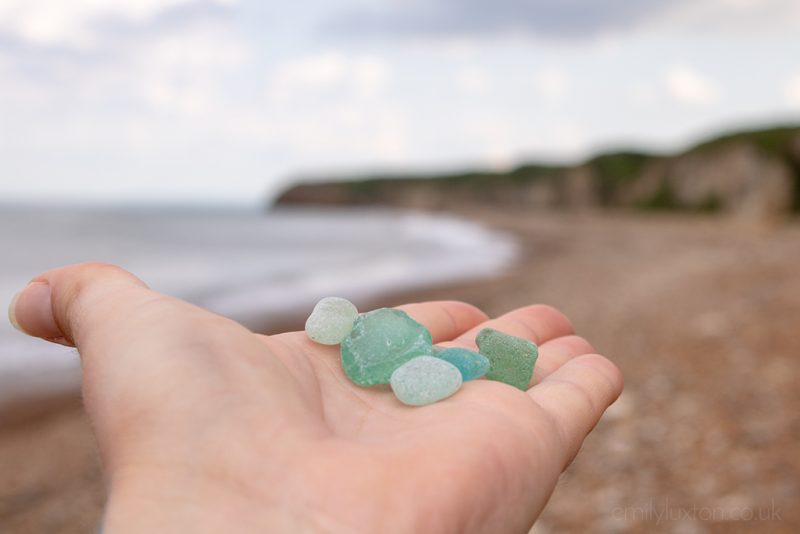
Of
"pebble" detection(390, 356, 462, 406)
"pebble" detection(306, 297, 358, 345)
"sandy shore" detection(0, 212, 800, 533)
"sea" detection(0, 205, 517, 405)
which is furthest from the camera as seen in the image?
"sea" detection(0, 205, 517, 405)

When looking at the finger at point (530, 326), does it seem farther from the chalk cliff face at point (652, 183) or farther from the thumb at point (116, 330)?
the chalk cliff face at point (652, 183)

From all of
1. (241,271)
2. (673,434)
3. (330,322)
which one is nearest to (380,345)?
(330,322)

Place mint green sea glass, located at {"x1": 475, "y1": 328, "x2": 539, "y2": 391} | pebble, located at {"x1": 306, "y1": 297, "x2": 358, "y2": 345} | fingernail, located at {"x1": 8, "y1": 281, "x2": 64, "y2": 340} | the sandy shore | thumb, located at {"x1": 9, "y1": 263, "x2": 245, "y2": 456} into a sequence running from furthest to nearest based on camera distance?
the sandy shore < pebble, located at {"x1": 306, "y1": 297, "x2": 358, "y2": 345} < mint green sea glass, located at {"x1": 475, "y1": 328, "x2": 539, "y2": 391} < fingernail, located at {"x1": 8, "y1": 281, "x2": 64, "y2": 340} < thumb, located at {"x1": 9, "y1": 263, "x2": 245, "y2": 456}

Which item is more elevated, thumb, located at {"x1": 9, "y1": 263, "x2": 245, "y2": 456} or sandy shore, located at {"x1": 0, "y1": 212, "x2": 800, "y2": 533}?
thumb, located at {"x1": 9, "y1": 263, "x2": 245, "y2": 456}

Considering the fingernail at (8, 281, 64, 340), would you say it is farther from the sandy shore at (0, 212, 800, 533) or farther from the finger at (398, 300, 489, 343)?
the sandy shore at (0, 212, 800, 533)

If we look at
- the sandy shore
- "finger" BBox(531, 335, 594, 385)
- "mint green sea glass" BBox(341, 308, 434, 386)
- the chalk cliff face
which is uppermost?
"mint green sea glass" BBox(341, 308, 434, 386)

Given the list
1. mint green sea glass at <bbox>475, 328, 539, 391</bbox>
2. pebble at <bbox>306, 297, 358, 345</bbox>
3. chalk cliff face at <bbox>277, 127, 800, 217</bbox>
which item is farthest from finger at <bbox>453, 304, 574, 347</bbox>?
chalk cliff face at <bbox>277, 127, 800, 217</bbox>

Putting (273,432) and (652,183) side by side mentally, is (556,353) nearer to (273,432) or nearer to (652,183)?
(273,432)

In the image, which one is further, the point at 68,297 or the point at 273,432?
the point at 68,297

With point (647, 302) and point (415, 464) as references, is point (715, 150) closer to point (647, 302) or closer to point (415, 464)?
point (647, 302)
